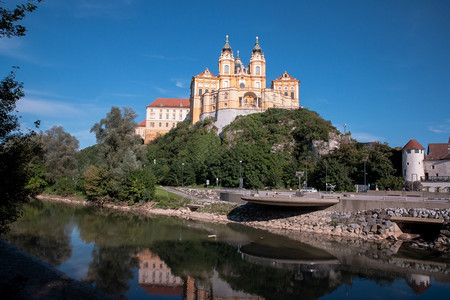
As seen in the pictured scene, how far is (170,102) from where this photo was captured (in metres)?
100

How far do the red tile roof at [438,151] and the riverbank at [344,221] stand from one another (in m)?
23.9

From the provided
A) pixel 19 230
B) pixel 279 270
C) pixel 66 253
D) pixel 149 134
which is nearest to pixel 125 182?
pixel 19 230

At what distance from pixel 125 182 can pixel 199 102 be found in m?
40.7

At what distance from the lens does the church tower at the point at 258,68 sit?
79250 millimetres

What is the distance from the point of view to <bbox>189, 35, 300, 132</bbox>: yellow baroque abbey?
7381 centimetres

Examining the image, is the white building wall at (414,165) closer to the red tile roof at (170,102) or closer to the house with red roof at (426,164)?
the house with red roof at (426,164)

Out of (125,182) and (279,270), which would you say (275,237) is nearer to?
(279,270)

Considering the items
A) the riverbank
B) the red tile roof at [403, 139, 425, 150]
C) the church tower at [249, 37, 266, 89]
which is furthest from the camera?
the church tower at [249, 37, 266, 89]

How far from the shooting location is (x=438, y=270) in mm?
18547

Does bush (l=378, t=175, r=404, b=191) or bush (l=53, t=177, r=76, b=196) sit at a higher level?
bush (l=378, t=175, r=404, b=191)

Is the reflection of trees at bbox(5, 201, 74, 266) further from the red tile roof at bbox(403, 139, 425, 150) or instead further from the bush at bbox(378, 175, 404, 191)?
the red tile roof at bbox(403, 139, 425, 150)

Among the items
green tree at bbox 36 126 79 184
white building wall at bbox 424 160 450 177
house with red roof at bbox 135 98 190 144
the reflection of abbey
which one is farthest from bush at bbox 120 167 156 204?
house with red roof at bbox 135 98 190 144

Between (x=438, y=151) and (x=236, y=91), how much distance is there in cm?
4204

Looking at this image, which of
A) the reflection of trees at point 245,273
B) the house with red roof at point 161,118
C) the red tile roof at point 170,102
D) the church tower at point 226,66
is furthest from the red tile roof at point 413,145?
the red tile roof at point 170,102
